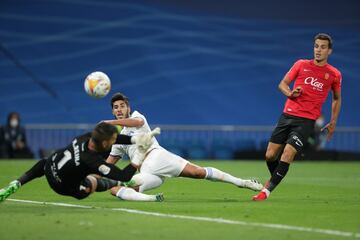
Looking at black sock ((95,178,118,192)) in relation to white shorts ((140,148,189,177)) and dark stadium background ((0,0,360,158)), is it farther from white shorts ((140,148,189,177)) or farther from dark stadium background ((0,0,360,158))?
dark stadium background ((0,0,360,158))

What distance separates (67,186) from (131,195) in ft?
4.83

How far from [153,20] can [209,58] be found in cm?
252

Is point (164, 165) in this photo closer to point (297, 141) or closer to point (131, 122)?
point (131, 122)

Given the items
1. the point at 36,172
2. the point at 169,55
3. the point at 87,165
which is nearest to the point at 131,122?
the point at 36,172

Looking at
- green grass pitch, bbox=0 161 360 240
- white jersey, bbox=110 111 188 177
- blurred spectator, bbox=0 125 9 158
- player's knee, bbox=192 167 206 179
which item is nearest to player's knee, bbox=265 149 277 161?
green grass pitch, bbox=0 161 360 240

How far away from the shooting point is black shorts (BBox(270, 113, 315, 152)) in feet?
42.0

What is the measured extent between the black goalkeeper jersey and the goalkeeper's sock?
1.41 m

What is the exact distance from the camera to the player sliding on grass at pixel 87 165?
34.4 ft

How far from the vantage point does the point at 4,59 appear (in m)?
29.4

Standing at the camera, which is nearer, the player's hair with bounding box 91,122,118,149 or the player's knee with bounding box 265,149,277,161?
the player's hair with bounding box 91,122,118,149

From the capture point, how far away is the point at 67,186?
11023 mm

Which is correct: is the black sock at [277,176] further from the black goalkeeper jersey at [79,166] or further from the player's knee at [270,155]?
the black goalkeeper jersey at [79,166]

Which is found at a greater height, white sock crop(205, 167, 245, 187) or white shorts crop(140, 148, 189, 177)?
white shorts crop(140, 148, 189, 177)


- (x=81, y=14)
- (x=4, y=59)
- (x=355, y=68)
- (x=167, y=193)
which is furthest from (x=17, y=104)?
(x=167, y=193)
